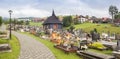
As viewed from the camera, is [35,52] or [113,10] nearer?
[35,52]

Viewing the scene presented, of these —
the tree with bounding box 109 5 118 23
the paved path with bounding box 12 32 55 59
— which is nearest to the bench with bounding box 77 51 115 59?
the paved path with bounding box 12 32 55 59

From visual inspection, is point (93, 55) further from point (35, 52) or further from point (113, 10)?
point (113, 10)

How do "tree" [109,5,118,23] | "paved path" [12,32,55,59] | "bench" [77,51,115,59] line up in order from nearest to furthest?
1. "bench" [77,51,115,59]
2. "paved path" [12,32,55,59]
3. "tree" [109,5,118,23]

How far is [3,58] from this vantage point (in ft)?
57.3

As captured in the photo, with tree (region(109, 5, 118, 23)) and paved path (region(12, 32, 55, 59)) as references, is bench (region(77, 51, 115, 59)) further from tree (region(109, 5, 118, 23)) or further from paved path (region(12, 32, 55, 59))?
tree (region(109, 5, 118, 23))

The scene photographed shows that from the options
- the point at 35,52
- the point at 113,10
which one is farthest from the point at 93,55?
the point at 113,10

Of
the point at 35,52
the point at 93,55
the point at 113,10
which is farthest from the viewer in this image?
Answer: the point at 113,10

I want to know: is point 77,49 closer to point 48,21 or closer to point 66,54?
point 66,54

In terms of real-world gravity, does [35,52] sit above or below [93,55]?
below

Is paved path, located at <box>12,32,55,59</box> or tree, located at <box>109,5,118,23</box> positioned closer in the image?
paved path, located at <box>12,32,55,59</box>

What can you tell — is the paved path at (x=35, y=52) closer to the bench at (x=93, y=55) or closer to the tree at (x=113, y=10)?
the bench at (x=93, y=55)

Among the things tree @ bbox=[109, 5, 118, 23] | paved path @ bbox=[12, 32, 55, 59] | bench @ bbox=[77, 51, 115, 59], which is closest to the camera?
bench @ bbox=[77, 51, 115, 59]

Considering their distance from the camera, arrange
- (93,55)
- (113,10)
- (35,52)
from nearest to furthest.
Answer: (93,55)
(35,52)
(113,10)

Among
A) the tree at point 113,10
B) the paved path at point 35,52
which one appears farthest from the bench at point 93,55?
the tree at point 113,10
